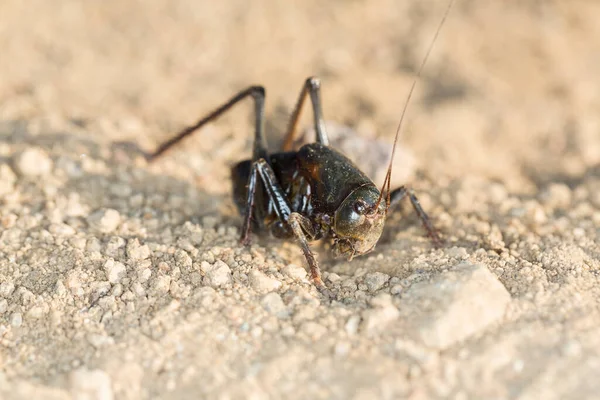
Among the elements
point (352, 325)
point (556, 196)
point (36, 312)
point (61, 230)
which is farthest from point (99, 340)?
point (556, 196)

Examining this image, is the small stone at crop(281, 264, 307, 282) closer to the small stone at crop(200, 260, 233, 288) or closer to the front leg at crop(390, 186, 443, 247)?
the small stone at crop(200, 260, 233, 288)

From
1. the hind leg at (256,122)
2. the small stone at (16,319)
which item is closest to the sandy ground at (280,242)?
A: the small stone at (16,319)

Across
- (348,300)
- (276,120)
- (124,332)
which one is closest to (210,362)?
(124,332)

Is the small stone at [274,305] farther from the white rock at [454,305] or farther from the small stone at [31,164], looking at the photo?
the small stone at [31,164]

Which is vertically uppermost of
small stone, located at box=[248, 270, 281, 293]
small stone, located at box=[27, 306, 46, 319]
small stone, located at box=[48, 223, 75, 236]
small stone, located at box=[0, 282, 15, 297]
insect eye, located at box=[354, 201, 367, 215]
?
insect eye, located at box=[354, 201, 367, 215]

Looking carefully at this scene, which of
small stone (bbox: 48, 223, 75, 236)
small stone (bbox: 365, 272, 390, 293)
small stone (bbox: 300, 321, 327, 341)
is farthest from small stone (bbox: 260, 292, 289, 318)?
small stone (bbox: 48, 223, 75, 236)

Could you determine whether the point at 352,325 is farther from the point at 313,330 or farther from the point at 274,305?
the point at 274,305
